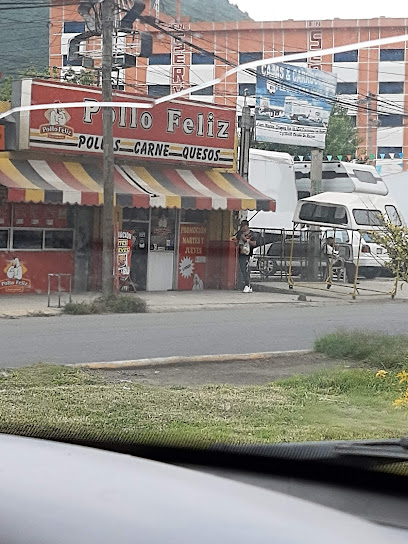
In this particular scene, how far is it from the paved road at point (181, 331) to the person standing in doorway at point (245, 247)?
15 cm

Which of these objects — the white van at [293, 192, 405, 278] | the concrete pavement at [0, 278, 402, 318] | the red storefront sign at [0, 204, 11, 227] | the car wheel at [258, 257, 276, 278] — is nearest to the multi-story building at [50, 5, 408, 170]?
the white van at [293, 192, 405, 278]

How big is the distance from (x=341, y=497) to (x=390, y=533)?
52 cm

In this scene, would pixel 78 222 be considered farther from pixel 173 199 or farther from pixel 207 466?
pixel 207 466

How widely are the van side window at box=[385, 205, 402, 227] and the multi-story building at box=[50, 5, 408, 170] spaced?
0.30 meters

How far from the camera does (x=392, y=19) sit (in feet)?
7.01

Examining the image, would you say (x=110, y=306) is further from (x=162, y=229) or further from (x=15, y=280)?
(x=162, y=229)

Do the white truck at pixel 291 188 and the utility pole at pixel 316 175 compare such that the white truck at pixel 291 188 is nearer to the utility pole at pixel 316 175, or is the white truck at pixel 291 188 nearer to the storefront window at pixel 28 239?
the utility pole at pixel 316 175

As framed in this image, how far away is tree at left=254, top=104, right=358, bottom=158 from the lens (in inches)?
106

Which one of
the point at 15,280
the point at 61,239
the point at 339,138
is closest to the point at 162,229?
the point at 61,239

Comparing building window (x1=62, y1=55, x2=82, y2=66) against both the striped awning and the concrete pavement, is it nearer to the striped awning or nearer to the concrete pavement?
the striped awning

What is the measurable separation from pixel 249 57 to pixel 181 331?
5.98ft

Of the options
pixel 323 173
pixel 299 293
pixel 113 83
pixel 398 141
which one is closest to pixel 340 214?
pixel 323 173

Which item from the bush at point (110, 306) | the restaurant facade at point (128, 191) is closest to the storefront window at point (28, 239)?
the restaurant facade at point (128, 191)

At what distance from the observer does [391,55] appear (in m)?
2.27
